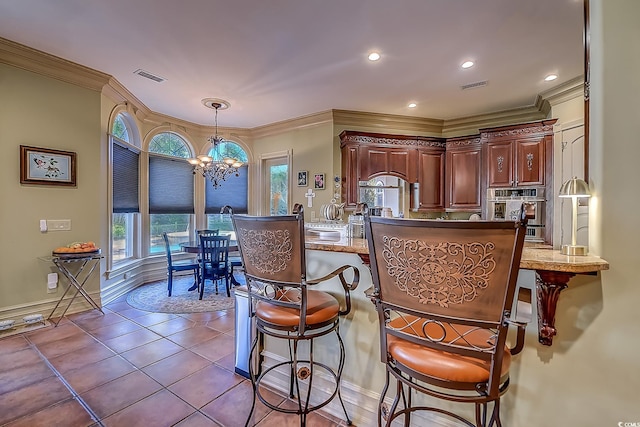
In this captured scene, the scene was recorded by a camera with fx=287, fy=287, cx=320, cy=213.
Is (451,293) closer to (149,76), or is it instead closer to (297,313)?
(297,313)

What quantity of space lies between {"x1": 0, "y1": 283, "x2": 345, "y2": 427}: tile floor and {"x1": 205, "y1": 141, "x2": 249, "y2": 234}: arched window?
9.80 feet

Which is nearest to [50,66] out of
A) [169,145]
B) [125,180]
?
[125,180]

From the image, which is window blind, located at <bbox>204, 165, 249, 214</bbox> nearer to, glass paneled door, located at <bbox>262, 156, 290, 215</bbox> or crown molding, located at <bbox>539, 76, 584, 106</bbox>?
glass paneled door, located at <bbox>262, 156, 290, 215</bbox>

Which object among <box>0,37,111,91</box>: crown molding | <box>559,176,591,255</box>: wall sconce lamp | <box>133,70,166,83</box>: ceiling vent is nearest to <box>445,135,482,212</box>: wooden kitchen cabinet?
<box>559,176,591,255</box>: wall sconce lamp

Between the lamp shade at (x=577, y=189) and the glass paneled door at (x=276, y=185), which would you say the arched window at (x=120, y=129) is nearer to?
the glass paneled door at (x=276, y=185)

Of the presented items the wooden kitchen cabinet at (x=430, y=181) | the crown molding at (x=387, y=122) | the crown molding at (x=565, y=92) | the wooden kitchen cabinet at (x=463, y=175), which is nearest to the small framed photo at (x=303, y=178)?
the crown molding at (x=387, y=122)

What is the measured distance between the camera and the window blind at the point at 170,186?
5211 millimetres

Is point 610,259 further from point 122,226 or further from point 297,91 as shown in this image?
point 122,226

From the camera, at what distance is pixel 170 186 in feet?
17.9

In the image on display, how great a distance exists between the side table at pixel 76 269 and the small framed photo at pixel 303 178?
3.17 m

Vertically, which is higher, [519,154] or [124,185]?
[519,154]

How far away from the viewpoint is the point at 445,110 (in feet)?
15.9

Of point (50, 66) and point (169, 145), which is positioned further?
point (169, 145)

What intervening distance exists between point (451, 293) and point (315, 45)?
2.90 metres
